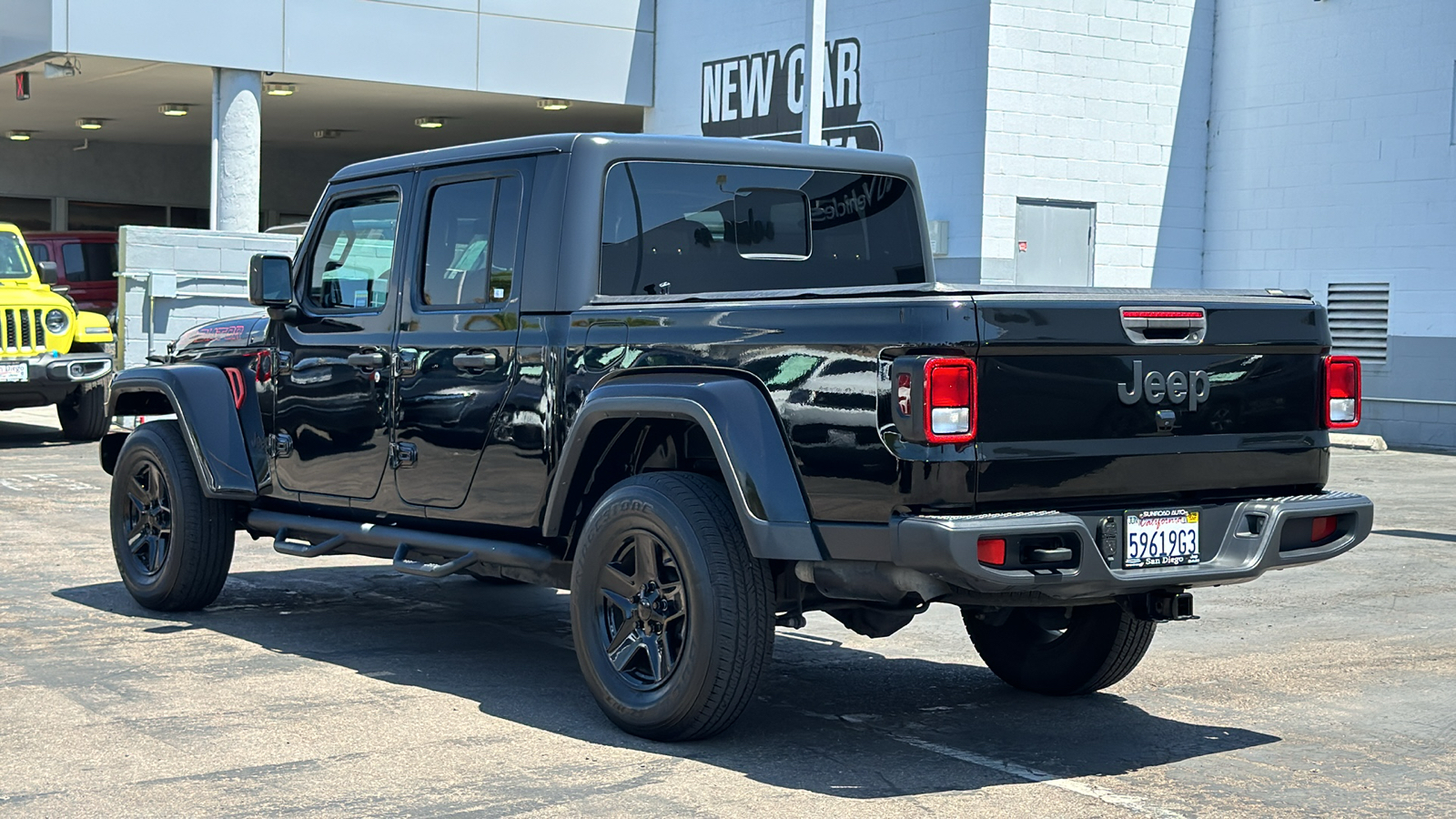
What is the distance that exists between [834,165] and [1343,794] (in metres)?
Result: 3.15

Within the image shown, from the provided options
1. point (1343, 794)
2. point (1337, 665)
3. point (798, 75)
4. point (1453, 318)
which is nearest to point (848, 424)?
point (1343, 794)

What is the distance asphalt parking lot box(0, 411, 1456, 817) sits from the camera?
16.5 feet

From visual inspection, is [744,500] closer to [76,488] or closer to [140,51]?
[76,488]

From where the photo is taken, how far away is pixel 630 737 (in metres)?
5.74

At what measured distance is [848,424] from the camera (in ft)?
16.8

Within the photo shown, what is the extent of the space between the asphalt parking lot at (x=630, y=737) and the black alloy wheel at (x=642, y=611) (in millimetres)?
253

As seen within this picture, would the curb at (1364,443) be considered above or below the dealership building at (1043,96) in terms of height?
below

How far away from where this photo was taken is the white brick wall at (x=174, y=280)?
1883 cm

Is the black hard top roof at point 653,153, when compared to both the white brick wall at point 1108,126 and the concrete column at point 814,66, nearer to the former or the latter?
the concrete column at point 814,66

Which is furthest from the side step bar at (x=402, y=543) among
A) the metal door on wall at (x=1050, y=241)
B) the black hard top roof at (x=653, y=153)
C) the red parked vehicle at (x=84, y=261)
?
the red parked vehicle at (x=84, y=261)

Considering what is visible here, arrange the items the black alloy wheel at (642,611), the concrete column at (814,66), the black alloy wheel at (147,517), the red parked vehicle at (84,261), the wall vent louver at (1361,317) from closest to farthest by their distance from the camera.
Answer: the black alloy wheel at (642,611) → the black alloy wheel at (147,517) → the concrete column at (814,66) → the wall vent louver at (1361,317) → the red parked vehicle at (84,261)

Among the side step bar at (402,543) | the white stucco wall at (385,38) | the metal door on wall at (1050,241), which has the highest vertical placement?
the white stucco wall at (385,38)

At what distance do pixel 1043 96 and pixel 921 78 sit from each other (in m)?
1.41

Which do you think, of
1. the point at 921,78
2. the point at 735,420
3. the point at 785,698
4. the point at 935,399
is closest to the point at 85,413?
the point at 921,78
